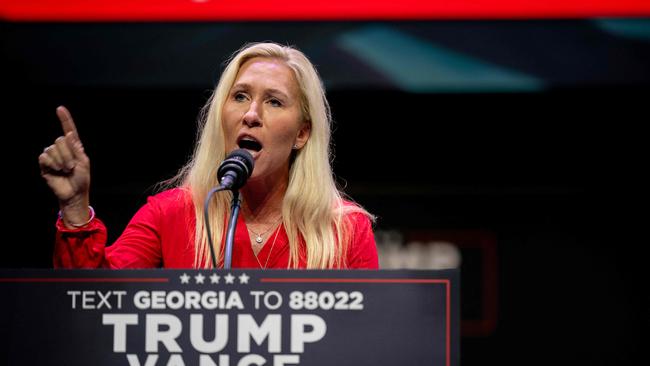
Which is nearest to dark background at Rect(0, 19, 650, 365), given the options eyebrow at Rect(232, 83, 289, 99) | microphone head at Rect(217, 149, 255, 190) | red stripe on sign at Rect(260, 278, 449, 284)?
eyebrow at Rect(232, 83, 289, 99)

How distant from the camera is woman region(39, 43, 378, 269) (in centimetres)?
192

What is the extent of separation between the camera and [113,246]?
1.92m

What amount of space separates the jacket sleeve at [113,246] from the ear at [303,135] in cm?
35

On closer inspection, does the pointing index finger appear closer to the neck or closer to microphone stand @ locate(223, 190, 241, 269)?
microphone stand @ locate(223, 190, 241, 269)

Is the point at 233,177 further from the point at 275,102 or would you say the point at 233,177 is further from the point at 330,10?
the point at 330,10

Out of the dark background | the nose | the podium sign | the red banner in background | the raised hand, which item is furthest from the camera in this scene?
the dark background

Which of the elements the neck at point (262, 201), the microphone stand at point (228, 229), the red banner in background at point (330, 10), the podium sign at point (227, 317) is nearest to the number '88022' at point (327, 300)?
the podium sign at point (227, 317)

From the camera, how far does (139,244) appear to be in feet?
6.34

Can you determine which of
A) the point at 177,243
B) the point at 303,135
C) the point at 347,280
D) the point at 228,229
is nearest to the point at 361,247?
the point at 303,135

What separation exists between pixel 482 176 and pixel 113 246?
7.77ft

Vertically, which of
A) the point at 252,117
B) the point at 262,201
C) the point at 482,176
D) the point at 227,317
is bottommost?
the point at 227,317

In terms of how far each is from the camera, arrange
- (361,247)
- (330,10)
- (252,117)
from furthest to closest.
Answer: (330,10)
(361,247)
(252,117)

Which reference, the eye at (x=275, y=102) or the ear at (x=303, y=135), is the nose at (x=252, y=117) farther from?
the ear at (x=303, y=135)

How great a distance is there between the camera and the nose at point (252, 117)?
1.88 meters
